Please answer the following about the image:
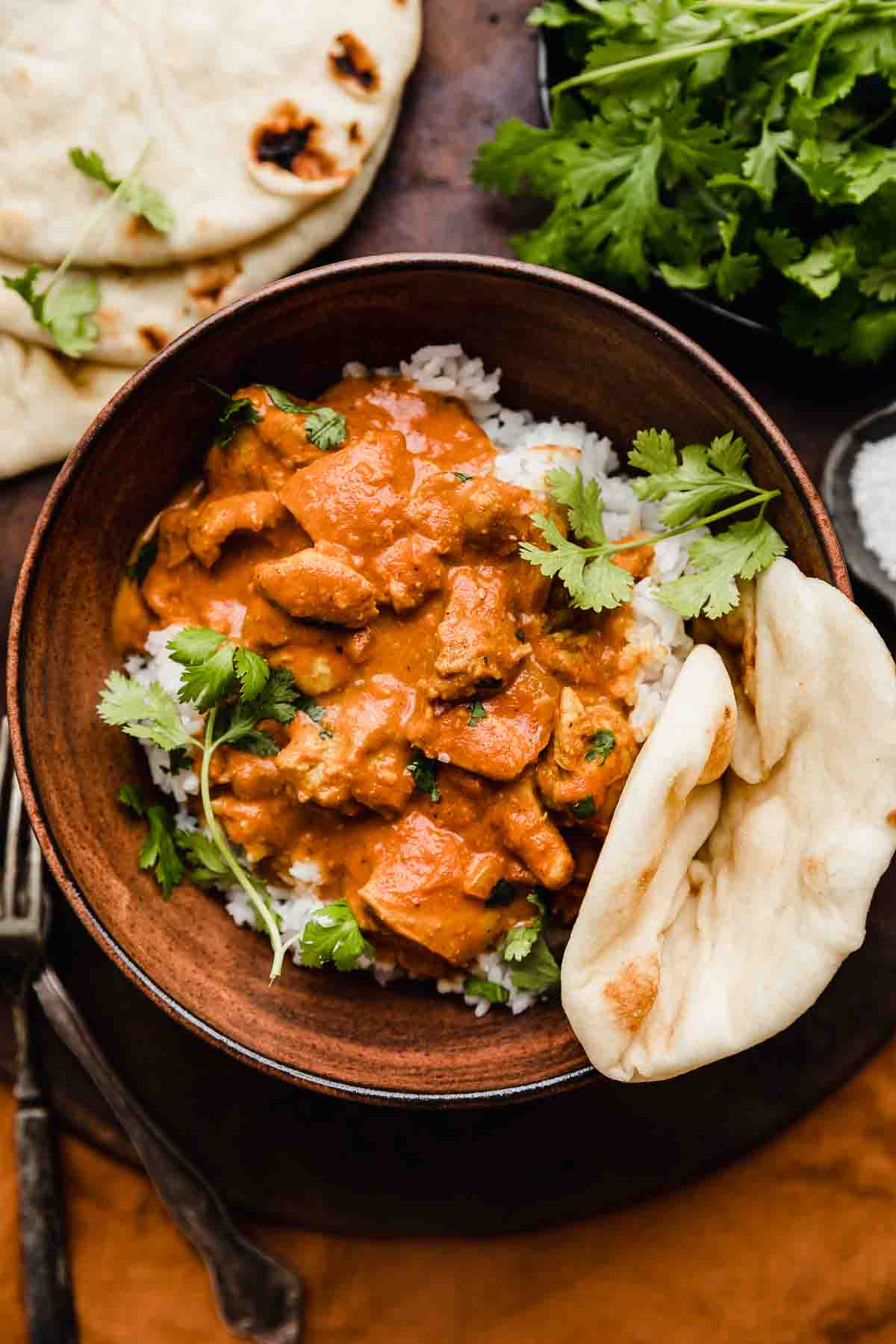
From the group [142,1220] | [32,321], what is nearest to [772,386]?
[32,321]

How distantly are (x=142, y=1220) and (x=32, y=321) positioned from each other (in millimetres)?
2392

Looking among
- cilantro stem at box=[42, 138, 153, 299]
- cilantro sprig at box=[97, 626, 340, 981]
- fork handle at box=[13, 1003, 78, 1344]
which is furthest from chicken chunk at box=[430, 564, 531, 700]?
fork handle at box=[13, 1003, 78, 1344]

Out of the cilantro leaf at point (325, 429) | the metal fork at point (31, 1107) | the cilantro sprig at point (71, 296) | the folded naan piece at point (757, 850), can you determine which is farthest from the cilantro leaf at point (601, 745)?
the cilantro sprig at point (71, 296)

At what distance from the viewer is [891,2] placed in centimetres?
265

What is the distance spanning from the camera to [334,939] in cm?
251

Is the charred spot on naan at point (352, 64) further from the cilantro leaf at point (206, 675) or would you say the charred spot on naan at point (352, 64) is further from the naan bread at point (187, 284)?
the cilantro leaf at point (206, 675)

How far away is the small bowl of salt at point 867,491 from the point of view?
2996 mm

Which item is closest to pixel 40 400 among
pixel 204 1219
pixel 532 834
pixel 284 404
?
pixel 284 404

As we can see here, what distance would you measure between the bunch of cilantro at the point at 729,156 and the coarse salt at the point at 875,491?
0.26 m

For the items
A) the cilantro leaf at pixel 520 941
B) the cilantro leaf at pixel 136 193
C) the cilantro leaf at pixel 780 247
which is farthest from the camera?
the cilantro leaf at pixel 136 193

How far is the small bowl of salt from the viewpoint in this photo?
9.83 feet

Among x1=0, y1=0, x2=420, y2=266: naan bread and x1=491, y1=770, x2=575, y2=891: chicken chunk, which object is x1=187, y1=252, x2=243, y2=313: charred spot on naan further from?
x1=491, y1=770, x2=575, y2=891: chicken chunk

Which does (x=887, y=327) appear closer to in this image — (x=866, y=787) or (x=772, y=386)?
(x=772, y=386)

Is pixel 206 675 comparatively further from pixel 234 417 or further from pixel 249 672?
pixel 234 417
